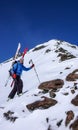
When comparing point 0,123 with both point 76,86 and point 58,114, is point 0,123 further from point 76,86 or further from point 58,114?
point 76,86

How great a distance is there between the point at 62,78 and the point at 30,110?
4039mm

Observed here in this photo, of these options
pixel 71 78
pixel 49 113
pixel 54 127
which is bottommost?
pixel 54 127

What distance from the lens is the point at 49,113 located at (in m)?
13.0

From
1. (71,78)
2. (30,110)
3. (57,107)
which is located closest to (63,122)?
(57,107)

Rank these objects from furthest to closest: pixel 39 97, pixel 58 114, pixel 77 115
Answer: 1. pixel 39 97
2. pixel 58 114
3. pixel 77 115

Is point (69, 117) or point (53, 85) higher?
point (53, 85)

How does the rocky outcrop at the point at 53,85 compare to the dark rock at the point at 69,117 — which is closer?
the dark rock at the point at 69,117

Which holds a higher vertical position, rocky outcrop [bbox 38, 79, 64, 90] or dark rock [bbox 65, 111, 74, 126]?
rocky outcrop [bbox 38, 79, 64, 90]

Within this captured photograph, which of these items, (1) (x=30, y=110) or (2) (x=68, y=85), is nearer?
(1) (x=30, y=110)

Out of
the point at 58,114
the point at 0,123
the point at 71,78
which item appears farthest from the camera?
the point at 71,78

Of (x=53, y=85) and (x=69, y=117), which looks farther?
(x=53, y=85)

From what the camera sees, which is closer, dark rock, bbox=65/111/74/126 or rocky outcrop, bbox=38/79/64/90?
dark rock, bbox=65/111/74/126

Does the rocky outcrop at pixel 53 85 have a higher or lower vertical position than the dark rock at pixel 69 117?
higher

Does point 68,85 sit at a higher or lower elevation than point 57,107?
higher
